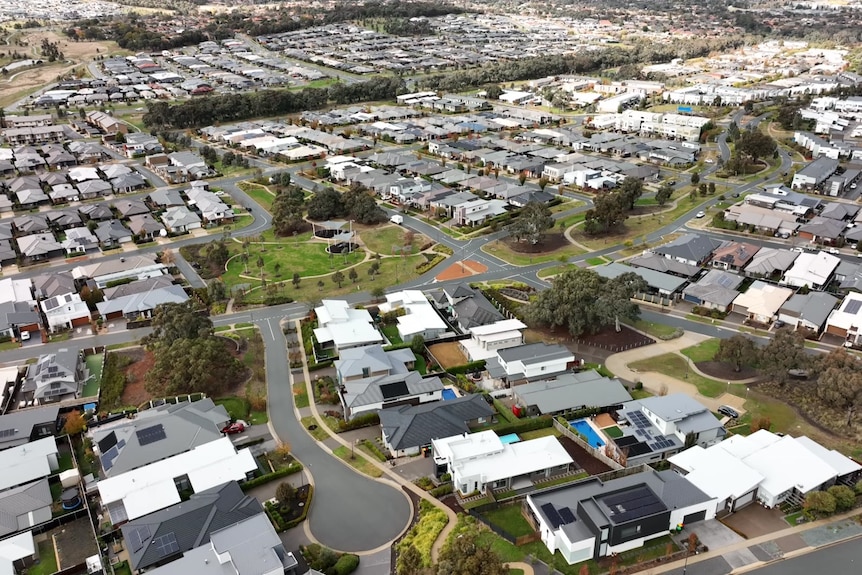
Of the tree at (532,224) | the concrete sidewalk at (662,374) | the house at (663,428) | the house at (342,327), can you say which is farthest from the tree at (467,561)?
the tree at (532,224)

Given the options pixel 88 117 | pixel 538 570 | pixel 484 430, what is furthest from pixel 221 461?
pixel 88 117

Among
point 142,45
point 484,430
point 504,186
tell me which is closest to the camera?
point 484,430

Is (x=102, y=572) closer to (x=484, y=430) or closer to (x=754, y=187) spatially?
(x=484, y=430)

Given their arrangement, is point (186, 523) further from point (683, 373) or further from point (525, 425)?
point (683, 373)

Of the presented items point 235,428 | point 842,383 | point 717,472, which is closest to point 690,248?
point 842,383

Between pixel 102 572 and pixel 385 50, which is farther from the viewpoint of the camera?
pixel 385 50

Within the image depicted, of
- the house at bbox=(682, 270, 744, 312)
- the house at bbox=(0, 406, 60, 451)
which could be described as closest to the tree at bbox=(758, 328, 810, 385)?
the house at bbox=(682, 270, 744, 312)
